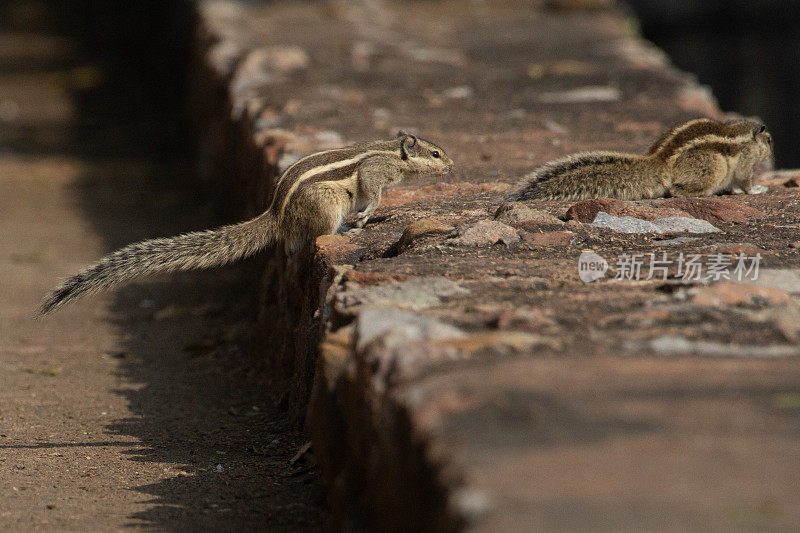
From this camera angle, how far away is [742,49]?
42.5 ft

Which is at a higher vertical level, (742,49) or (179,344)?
(742,49)

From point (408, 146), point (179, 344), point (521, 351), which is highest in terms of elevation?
point (408, 146)

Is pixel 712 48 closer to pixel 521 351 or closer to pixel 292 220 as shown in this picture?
pixel 292 220

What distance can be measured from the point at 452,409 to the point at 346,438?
72cm

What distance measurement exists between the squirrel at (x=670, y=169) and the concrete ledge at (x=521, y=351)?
0.41 feet

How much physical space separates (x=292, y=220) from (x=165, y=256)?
54cm

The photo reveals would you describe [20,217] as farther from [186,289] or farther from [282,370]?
[282,370]

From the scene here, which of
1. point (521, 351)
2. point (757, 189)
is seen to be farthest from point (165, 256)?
Answer: point (757, 189)

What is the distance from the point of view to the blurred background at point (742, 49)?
1137 cm

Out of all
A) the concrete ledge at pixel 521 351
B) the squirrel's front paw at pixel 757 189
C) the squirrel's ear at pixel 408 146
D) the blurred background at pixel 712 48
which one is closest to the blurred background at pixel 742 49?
the blurred background at pixel 712 48

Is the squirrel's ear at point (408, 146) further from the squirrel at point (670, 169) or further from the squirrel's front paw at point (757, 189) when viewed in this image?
the squirrel's front paw at point (757, 189)

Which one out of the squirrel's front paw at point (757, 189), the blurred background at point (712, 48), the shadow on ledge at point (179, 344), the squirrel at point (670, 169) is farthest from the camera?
the blurred background at point (712, 48)

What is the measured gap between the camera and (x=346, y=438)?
2.88m

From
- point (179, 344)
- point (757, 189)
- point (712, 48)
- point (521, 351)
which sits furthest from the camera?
point (712, 48)
